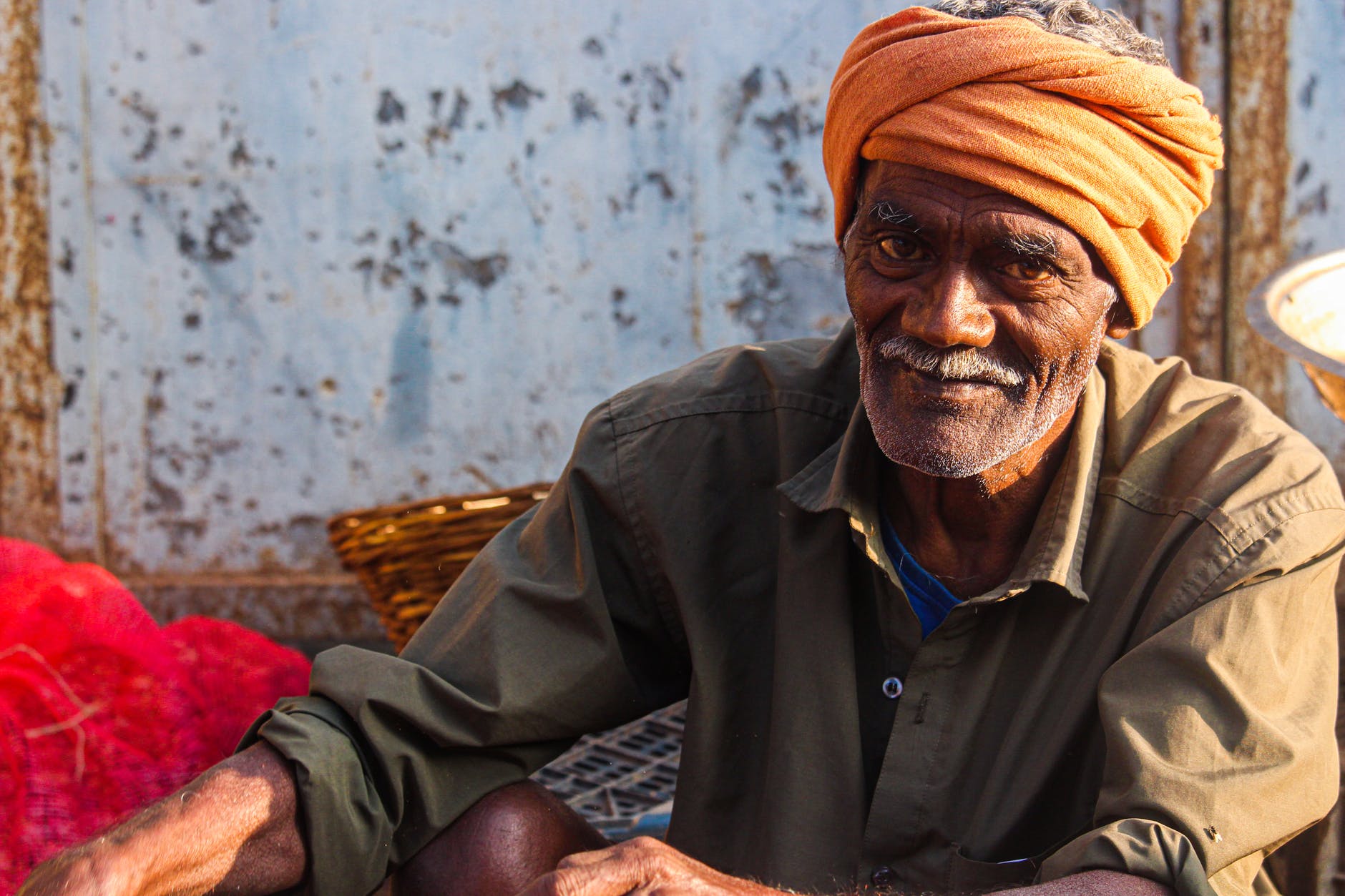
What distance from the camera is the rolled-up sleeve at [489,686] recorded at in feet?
6.04

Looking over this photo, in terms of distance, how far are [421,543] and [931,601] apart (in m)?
1.39

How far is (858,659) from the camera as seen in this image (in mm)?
1993

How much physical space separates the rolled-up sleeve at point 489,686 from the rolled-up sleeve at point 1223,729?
78cm

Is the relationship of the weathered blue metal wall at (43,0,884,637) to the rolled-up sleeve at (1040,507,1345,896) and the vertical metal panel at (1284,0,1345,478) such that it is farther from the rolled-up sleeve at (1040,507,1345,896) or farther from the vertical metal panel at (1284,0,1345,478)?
the rolled-up sleeve at (1040,507,1345,896)

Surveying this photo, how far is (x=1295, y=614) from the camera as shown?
1.75m

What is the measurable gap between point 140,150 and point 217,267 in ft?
1.55

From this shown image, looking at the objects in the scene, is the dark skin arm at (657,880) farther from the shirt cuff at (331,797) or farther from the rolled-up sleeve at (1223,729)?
the shirt cuff at (331,797)

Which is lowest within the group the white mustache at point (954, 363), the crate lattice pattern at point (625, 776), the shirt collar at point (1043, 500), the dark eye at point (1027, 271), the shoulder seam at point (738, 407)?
the crate lattice pattern at point (625, 776)

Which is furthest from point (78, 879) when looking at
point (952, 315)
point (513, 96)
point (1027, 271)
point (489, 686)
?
point (513, 96)

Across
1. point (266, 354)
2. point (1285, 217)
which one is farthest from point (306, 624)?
point (1285, 217)

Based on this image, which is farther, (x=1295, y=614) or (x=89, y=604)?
(x=89, y=604)

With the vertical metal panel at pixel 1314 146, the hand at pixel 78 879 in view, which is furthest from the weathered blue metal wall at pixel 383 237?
the hand at pixel 78 879

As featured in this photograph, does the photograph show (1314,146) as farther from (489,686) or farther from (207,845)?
(207,845)

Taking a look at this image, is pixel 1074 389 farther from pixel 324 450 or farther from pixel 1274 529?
pixel 324 450
